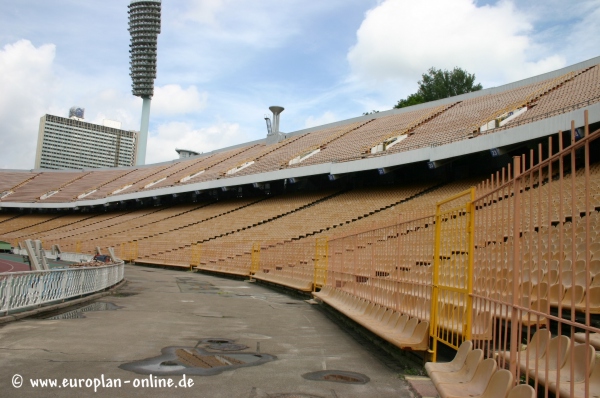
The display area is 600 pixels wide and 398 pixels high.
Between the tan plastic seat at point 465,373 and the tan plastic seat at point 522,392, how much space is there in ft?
3.36

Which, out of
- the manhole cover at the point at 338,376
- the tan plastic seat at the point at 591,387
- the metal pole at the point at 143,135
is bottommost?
the manhole cover at the point at 338,376

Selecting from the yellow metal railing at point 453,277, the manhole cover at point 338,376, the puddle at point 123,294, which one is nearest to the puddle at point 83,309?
the puddle at point 123,294

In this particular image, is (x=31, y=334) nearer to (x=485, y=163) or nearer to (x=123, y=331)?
(x=123, y=331)

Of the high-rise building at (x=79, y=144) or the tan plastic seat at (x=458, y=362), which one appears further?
the high-rise building at (x=79, y=144)

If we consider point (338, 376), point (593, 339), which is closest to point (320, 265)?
point (338, 376)

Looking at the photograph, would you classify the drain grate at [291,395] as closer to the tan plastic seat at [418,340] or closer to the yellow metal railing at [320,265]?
the tan plastic seat at [418,340]

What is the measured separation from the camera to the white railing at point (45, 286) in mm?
9102

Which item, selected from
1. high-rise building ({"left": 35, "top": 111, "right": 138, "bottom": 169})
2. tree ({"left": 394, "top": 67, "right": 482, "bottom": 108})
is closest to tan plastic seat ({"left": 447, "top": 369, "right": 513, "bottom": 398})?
tree ({"left": 394, "top": 67, "right": 482, "bottom": 108})

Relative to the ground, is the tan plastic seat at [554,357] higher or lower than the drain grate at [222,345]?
higher

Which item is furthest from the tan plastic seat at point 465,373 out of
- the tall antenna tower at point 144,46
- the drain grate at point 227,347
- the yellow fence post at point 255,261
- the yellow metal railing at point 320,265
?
the tall antenna tower at point 144,46

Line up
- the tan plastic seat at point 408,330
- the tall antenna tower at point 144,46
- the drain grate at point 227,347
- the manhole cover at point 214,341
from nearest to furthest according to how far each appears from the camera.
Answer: the tan plastic seat at point 408,330, the drain grate at point 227,347, the manhole cover at point 214,341, the tall antenna tower at point 144,46

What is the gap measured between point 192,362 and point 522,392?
413cm

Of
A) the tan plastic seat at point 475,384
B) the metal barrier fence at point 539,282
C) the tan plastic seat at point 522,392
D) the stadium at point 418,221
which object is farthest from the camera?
the tan plastic seat at point 475,384

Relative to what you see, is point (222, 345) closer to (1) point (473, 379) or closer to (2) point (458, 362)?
(2) point (458, 362)
